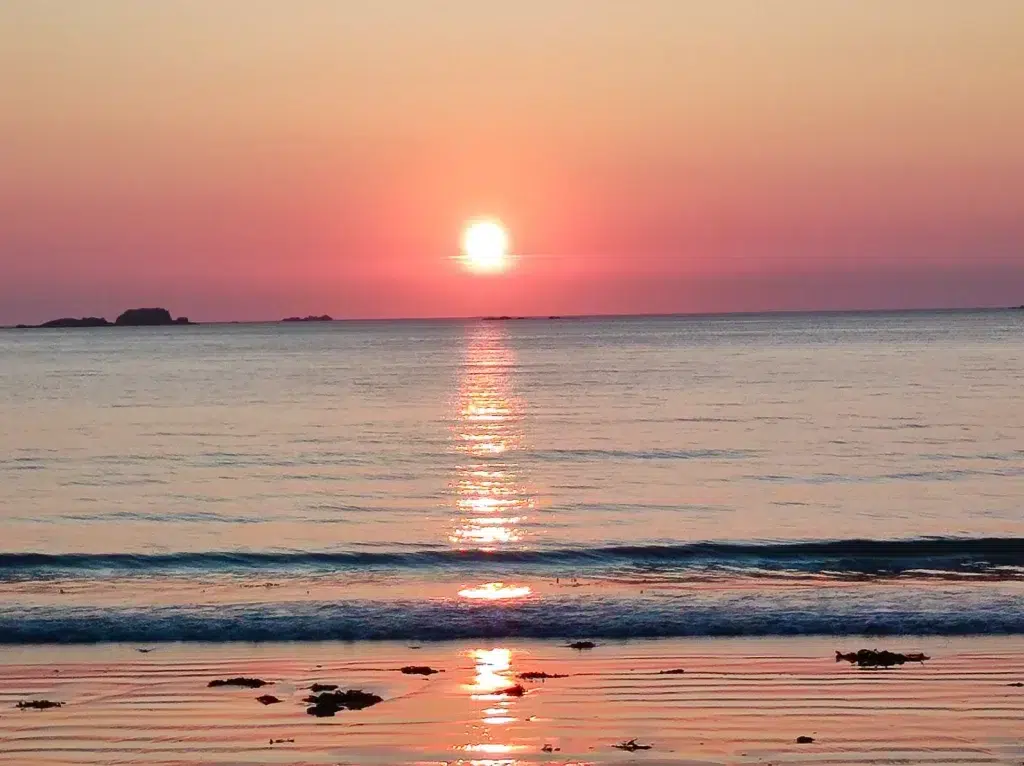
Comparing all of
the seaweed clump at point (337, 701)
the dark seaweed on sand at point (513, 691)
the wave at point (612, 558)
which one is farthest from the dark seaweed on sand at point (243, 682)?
the wave at point (612, 558)

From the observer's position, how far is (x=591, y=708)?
1191cm

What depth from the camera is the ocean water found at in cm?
1712

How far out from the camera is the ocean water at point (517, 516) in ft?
56.2

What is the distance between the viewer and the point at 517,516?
92.3ft

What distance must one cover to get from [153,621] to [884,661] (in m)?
9.34

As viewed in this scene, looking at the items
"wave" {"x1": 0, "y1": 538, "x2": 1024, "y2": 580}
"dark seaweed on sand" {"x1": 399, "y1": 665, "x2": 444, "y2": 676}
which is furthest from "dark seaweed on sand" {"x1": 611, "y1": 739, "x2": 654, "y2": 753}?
"wave" {"x1": 0, "y1": 538, "x2": 1024, "y2": 580}

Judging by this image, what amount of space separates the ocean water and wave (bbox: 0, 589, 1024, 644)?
55 millimetres

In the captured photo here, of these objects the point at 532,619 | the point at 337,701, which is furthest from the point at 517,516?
the point at 337,701

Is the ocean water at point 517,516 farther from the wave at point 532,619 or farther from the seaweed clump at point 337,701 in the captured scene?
the seaweed clump at point 337,701

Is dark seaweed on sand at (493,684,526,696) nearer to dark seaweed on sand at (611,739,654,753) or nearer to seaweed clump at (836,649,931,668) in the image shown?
dark seaweed on sand at (611,739,654,753)

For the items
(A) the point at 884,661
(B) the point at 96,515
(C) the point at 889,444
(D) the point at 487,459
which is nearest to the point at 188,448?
(D) the point at 487,459

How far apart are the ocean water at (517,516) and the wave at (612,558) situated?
0.10 m

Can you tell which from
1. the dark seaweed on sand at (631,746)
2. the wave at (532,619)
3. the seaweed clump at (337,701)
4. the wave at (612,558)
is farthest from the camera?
the wave at (612,558)

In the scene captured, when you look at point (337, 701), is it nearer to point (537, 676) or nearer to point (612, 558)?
point (537, 676)
